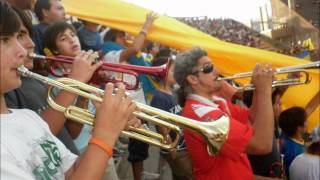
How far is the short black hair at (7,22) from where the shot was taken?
1.52 meters

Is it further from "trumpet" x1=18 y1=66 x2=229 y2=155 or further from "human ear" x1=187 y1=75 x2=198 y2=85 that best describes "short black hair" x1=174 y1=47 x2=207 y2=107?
"trumpet" x1=18 y1=66 x2=229 y2=155

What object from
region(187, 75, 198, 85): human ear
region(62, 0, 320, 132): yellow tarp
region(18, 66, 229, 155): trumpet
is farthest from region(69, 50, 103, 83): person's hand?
region(62, 0, 320, 132): yellow tarp

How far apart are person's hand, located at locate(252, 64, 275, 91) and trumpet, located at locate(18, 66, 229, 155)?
775 mm

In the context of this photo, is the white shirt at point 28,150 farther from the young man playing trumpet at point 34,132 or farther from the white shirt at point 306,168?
the white shirt at point 306,168

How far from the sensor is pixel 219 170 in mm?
2656

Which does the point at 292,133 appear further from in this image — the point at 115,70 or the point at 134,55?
the point at 115,70

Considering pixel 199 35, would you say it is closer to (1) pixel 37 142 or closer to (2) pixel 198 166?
(2) pixel 198 166

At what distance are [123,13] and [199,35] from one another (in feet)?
2.80

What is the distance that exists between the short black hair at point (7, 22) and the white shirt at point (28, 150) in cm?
29

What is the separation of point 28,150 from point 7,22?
464mm

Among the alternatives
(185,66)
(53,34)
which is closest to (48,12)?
(53,34)

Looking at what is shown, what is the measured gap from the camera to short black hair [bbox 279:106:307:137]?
402 centimetres

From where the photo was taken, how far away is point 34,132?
1.55 meters

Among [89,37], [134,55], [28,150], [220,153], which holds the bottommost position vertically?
[220,153]
